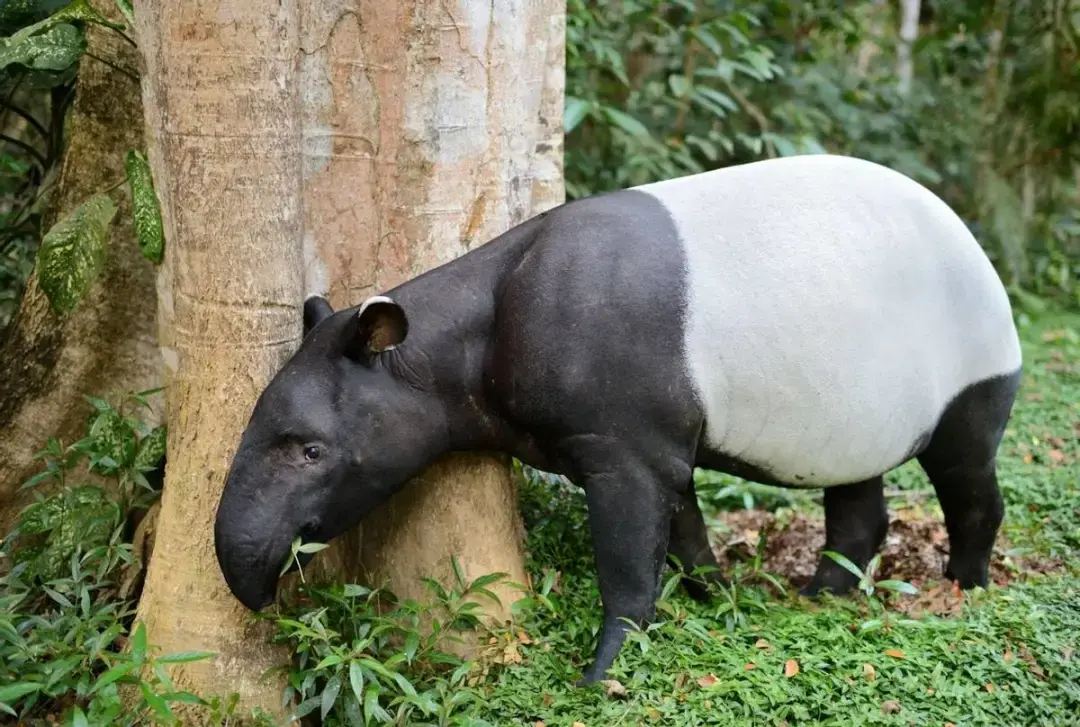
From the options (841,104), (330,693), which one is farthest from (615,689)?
(841,104)

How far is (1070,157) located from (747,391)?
24.7 feet

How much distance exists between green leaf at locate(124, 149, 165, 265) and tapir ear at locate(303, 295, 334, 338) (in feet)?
1.77

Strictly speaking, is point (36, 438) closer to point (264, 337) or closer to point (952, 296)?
point (264, 337)

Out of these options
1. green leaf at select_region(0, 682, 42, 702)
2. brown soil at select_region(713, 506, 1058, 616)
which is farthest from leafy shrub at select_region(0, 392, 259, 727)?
brown soil at select_region(713, 506, 1058, 616)

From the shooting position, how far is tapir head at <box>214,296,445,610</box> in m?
3.33

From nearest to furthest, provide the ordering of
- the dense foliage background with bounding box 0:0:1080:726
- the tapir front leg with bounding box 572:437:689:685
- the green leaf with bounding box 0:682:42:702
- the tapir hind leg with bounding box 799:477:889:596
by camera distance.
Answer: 1. the green leaf with bounding box 0:682:42:702
2. the dense foliage background with bounding box 0:0:1080:726
3. the tapir front leg with bounding box 572:437:689:685
4. the tapir hind leg with bounding box 799:477:889:596

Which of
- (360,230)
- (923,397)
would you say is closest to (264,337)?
(360,230)

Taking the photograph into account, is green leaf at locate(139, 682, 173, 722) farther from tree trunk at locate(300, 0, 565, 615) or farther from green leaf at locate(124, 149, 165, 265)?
green leaf at locate(124, 149, 165, 265)

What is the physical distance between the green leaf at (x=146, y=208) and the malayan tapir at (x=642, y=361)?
0.57 m

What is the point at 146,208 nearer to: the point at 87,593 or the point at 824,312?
the point at 87,593

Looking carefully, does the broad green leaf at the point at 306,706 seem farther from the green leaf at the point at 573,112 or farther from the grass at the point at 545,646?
the green leaf at the point at 573,112

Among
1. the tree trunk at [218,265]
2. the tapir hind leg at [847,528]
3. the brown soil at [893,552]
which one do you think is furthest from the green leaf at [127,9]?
the tapir hind leg at [847,528]

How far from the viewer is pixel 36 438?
4426 millimetres

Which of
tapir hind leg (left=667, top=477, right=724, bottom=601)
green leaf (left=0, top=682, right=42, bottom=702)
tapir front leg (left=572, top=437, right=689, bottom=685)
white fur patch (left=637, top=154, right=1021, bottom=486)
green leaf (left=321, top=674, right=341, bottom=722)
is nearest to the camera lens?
green leaf (left=0, top=682, right=42, bottom=702)
